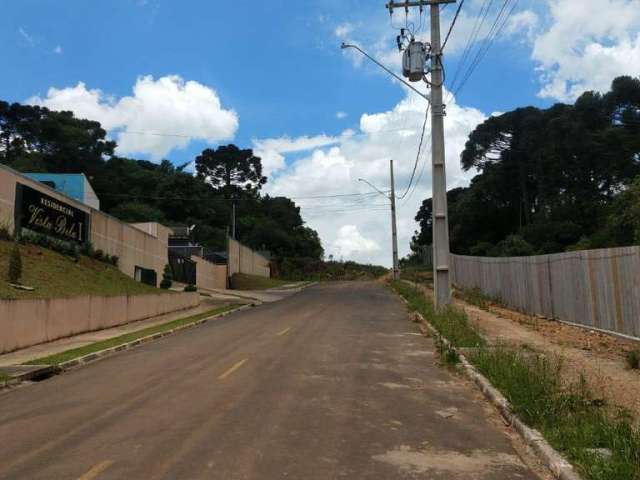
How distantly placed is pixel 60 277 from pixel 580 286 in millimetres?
17304

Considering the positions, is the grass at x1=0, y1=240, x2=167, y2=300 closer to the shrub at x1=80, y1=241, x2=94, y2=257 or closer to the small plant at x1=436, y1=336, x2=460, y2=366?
the shrub at x1=80, y1=241, x2=94, y2=257

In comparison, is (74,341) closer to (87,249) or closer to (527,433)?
(87,249)

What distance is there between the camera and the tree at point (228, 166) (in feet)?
341

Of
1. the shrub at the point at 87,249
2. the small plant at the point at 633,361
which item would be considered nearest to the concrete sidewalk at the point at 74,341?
the shrub at the point at 87,249

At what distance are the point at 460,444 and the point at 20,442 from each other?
199 inches

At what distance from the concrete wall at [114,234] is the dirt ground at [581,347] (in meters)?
17.2

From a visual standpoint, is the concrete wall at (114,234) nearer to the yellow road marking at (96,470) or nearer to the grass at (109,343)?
the grass at (109,343)

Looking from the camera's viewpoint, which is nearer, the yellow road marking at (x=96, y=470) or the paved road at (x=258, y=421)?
the yellow road marking at (x=96, y=470)

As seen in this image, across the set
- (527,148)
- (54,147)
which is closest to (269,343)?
(527,148)

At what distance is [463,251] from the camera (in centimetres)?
7388

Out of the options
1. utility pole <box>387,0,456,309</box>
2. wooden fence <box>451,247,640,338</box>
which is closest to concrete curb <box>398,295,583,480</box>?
wooden fence <box>451,247,640,338</box>

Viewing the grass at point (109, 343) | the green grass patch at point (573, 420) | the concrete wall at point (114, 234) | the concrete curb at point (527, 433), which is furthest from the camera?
the concrete wall at point (114, 234)

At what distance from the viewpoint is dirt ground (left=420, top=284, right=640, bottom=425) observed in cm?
868

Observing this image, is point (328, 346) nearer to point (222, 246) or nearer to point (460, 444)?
point (460, 444)
